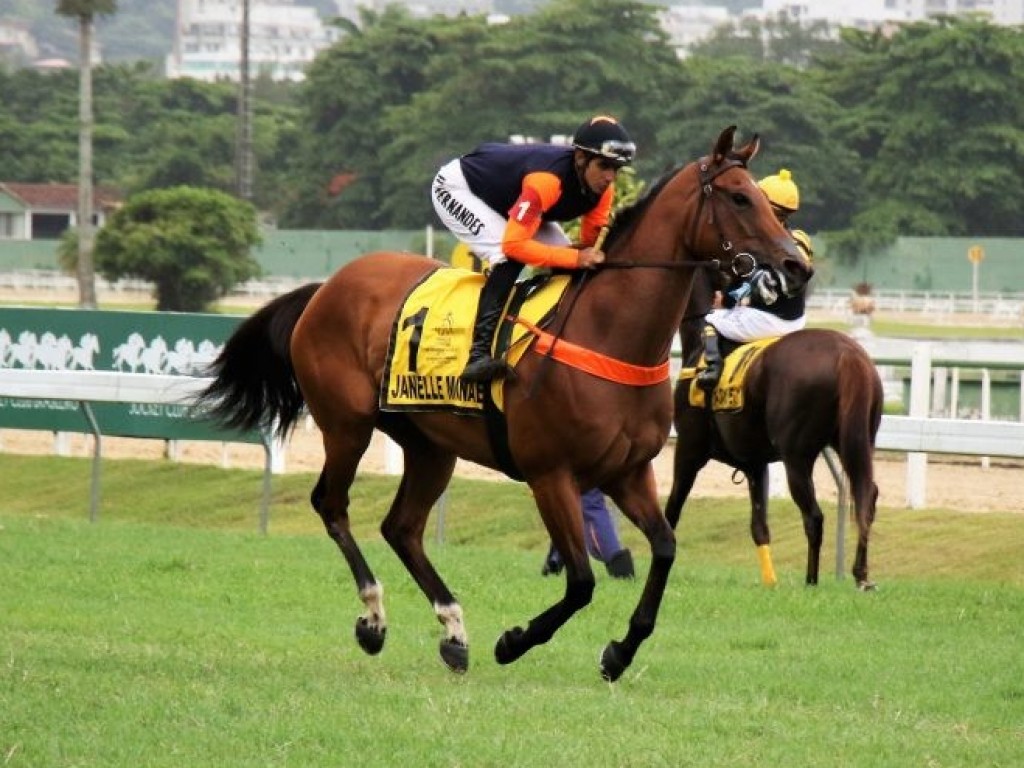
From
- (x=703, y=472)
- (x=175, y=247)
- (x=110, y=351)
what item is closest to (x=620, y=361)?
(x=703, y=472)

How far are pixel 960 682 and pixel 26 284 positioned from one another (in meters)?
56.9

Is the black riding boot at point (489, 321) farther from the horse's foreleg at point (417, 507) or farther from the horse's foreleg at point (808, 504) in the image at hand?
the horse's foreleg at point (808, 504)

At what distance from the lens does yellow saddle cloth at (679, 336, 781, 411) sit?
40.0 ft

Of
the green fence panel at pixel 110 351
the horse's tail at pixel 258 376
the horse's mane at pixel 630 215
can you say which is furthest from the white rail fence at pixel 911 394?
the horse's mane at pixel 630 215

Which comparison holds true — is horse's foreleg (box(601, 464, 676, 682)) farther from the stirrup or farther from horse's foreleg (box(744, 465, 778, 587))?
the stirrup

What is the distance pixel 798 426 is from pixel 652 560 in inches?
142

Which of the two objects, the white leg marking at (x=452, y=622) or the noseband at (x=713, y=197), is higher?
the noseband at (x=713, y=197)

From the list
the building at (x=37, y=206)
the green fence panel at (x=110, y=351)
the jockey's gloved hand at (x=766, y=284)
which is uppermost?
the jockey's gloved hand at (x=766, y=284)

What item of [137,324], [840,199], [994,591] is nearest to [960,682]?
[994,591]

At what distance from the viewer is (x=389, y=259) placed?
9773 mm

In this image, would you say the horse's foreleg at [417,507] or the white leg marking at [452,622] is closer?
the white leg marking at [452,622]

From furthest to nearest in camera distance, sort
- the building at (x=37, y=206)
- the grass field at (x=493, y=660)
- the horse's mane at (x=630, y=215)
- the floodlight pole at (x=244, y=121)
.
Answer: the building at (x=37, y=206) → the floodlight pole at (x=244, y=121) → the horse's mane at (x=630, y=215) → the grass field at (x=493, y=660)

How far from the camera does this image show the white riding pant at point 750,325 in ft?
40.5

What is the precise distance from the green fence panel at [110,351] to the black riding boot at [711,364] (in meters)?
5.53
